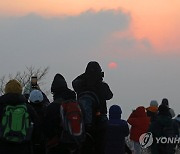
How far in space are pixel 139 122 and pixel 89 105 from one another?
5415mm

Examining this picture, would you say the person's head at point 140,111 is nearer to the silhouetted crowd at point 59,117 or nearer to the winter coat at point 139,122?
the winter coat at point 139,122

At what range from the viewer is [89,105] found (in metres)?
9.92

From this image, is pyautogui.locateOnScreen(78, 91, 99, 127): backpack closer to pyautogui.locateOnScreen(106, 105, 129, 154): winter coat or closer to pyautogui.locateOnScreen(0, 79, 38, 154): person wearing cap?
pyautogui.locateOnScreen(0, 79, 38, 154): person wearing cap

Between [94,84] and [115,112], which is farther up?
[94,84]

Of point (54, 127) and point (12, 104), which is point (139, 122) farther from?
point (12, 104)

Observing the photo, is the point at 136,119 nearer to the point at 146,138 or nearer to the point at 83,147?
the point at 146,138

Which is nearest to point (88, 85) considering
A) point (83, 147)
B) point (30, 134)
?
point (83, 147)

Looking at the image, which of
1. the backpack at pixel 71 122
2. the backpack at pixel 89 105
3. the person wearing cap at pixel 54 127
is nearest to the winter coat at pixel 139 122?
the backpack at pixel 89 105

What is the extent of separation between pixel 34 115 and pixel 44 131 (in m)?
0.42

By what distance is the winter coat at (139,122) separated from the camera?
15055 millimetres

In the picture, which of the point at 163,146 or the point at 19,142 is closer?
the point at 19,142

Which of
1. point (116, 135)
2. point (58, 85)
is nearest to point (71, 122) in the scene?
point (58, 85)

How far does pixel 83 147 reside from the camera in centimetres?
1017

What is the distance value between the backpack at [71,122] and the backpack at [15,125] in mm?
619
